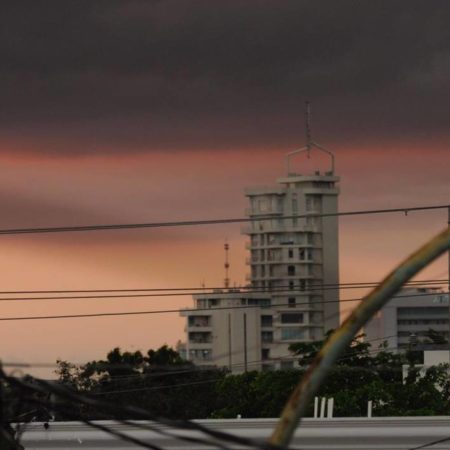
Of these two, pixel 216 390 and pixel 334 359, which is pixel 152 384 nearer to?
pixel 216 390

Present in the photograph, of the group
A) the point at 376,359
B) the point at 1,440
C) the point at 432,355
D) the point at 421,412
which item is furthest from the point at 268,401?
the point at 1,440

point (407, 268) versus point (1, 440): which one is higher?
point (407, 268)

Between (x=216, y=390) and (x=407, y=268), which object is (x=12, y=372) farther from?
(x=216, y=390)

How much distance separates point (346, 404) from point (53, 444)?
50.4 m

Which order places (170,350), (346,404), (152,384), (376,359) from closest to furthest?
1. (346,404)
2. (376,359)
3. (152,384)
4. (170,350)

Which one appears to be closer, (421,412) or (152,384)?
(421,412)

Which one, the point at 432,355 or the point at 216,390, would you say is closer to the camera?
the point at 216,390

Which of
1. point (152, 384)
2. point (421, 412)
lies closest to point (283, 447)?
point (421, 412)

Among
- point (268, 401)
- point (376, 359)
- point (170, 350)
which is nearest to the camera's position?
point (268, 401)

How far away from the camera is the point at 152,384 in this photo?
10125cm

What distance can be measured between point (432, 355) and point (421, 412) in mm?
40022

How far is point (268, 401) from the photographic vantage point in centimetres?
8338

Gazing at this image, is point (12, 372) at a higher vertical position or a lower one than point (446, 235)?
lower

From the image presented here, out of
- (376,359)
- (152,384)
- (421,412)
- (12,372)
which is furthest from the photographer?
(152,384)
